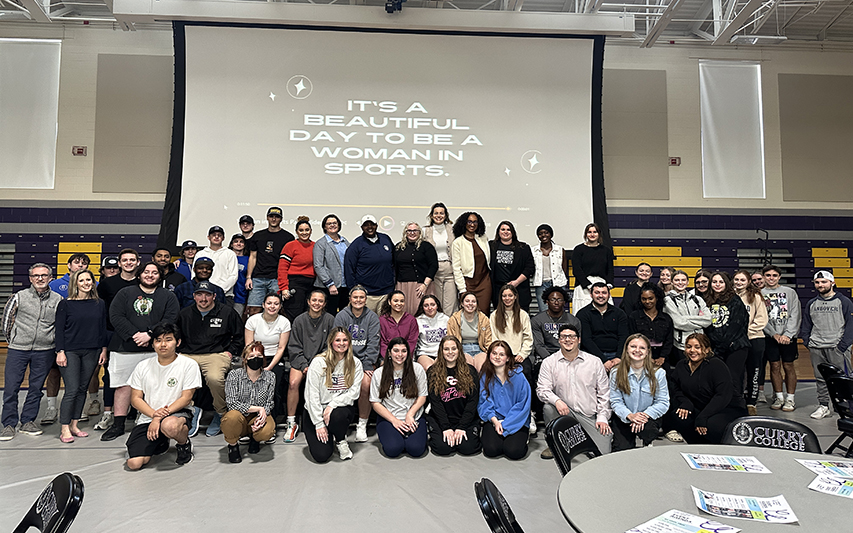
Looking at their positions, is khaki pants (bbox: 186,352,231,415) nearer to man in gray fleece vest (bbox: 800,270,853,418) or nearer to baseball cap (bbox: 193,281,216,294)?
baseball cap (bbox: 193,281,216,294)

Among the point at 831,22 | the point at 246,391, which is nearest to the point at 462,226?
the point at 246,391

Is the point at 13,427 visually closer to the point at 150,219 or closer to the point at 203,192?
the point at 203,192

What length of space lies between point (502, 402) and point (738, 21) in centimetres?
682

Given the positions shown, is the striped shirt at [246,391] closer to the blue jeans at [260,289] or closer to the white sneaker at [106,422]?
Answer: the white sneaker at [106,422]

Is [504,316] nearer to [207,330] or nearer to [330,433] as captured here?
[330,433]

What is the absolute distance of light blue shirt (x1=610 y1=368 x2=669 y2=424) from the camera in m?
3.81

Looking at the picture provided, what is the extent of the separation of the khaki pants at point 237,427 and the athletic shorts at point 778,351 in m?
5.06

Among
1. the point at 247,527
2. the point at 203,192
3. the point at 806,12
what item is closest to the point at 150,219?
the point at 203,192

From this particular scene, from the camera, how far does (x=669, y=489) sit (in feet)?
6.14

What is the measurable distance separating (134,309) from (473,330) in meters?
2.93

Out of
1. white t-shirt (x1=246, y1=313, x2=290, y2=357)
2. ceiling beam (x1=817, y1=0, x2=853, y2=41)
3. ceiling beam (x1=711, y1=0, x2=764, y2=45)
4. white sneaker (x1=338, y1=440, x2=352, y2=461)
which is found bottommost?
white sneaker (x1=338, y1=440, x2=352, y2=461)

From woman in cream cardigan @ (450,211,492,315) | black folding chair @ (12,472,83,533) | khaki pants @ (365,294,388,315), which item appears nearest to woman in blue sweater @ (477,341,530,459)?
woman in cream cardigan @ (450,211,492,315)

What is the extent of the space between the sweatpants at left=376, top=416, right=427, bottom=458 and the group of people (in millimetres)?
14

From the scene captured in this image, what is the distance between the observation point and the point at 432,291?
5250 mm
